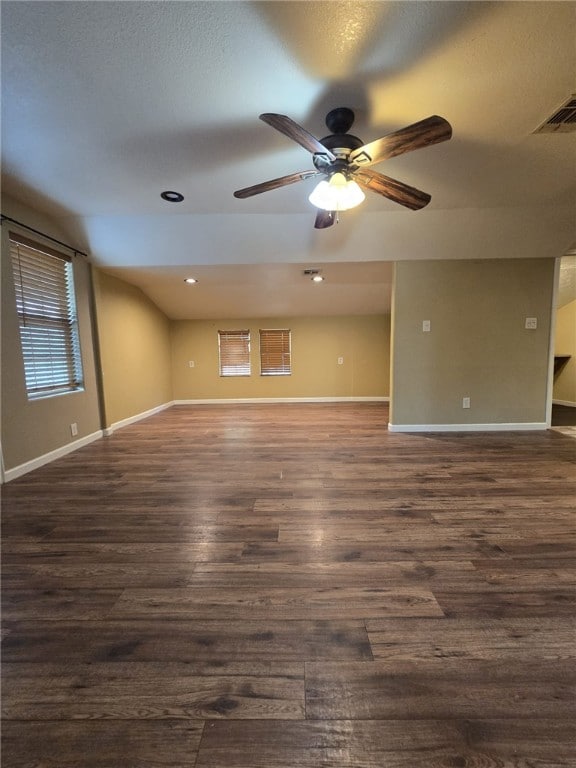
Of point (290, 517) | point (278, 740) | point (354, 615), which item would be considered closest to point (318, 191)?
point (290, 517)

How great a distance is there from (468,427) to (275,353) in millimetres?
3616

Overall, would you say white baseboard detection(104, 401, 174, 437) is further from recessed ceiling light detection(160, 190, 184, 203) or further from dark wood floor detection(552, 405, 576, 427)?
dark wood floor detection(552, 405, 576, 427)

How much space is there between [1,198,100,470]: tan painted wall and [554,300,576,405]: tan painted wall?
7763 mm

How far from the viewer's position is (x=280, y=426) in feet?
14.7

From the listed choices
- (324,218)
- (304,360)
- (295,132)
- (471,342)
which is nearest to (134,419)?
(304,360)

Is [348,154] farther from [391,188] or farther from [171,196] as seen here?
[171,196]

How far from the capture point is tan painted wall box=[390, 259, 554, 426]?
3.82m

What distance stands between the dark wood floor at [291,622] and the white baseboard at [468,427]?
144 cm

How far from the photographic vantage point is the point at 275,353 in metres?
6.17

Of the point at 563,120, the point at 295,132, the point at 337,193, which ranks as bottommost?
the point at 337,193

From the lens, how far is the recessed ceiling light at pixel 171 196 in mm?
2785

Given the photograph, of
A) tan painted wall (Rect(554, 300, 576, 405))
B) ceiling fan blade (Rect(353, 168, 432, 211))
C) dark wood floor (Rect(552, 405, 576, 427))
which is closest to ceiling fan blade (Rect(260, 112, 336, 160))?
ceiling fan blade (Rect(353, 168, 432, 211))

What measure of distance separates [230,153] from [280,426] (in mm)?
3251

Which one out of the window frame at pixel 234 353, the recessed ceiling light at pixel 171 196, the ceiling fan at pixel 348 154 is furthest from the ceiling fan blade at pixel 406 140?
the window frame at pixel 234 353
